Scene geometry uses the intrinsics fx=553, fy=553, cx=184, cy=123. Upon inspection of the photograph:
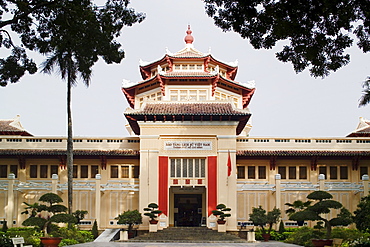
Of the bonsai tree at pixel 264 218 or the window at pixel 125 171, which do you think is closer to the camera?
the bonsai tree at pixel 264 218

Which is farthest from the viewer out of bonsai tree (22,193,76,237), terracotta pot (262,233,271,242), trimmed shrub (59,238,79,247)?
terracotta pot (262,233,271,242)

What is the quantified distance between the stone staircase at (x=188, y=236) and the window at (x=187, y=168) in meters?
3.41

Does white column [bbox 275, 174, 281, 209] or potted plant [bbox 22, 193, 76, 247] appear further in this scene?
white column [bbox 275, 174, 281, 209]

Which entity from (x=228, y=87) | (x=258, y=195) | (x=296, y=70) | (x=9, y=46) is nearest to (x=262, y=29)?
(x=296, y=70)

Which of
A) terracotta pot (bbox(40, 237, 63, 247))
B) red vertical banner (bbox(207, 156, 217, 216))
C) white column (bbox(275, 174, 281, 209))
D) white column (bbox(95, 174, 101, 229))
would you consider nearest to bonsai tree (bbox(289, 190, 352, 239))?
red vertical banner (bbox(207, 156, 217, 216))

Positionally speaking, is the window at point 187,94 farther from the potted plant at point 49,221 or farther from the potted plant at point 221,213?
the potted plant at point 49,221

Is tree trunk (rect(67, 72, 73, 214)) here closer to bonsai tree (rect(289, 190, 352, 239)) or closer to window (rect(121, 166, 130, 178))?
window (rect(121, 166, 130, 178))

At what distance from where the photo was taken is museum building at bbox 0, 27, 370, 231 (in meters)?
34.8

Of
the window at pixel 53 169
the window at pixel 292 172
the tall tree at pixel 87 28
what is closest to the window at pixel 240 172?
the window at pixel 292 172

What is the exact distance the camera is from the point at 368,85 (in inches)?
1217

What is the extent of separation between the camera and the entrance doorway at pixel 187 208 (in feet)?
125

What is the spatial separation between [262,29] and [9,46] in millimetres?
9758

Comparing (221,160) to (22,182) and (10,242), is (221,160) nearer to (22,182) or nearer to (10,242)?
(22,182)

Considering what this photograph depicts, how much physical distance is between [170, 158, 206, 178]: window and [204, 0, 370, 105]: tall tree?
60.8ft
